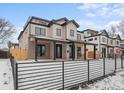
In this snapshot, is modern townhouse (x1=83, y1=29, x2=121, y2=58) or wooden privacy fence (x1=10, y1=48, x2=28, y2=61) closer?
wooden privacy fence (x1=10, y1=48, x2=28, y2=61)

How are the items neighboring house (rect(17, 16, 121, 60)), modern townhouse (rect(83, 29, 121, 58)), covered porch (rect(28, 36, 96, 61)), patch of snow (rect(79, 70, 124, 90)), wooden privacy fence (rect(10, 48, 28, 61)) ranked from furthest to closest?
modern townhouse (rect(83, 29, 121, 58)), covered porch (rect(28, 36, 96, 61)), neighboring house (rect(17, 16, 121, 60)), wooden privacy fence (rect(10, 48, 28, 61)), patch of snow (rect(79, 70, 124, 90))

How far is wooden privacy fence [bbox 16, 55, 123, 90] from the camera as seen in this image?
457 cm

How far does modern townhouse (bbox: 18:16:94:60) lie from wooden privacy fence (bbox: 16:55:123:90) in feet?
29.7

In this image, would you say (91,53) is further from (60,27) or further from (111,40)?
(111,40)

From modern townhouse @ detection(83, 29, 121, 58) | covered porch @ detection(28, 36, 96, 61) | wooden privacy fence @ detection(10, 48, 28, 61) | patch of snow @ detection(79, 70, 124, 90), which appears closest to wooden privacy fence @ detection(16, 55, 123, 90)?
patch of snow @ detection(79, 70, 124, 90)

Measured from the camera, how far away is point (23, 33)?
18.1m

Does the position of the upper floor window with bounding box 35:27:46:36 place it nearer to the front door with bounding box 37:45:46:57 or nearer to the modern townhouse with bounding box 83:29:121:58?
the front door with bounding box 37:45:46:57

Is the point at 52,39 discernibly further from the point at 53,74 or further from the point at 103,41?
the point at 103,41

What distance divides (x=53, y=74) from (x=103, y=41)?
2120 cm

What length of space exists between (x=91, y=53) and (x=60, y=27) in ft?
18.3

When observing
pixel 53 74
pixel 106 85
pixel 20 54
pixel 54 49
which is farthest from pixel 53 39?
pixel 53 74

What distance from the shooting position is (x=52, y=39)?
1580 cm

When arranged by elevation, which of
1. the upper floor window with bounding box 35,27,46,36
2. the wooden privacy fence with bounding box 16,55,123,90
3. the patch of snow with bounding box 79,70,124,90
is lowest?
the patch of snow with bounding box 79,70,124,90

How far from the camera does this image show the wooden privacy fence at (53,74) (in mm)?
4566
